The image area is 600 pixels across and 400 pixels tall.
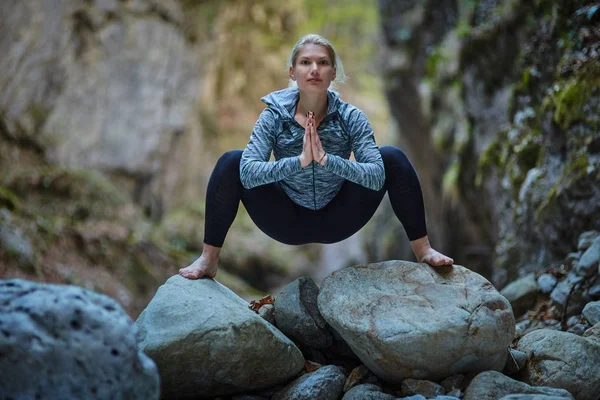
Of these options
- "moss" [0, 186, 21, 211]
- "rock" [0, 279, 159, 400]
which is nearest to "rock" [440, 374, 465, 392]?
"rock" [0, 279, 159, 400]

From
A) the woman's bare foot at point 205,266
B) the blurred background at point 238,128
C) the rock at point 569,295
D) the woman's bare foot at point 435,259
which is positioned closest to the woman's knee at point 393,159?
the woman's bare foot at point 435,259

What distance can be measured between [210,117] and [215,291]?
30.7 ft

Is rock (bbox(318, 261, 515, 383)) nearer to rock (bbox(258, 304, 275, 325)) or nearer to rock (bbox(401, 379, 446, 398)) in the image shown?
rock (bbox(401, 379, 446, 398))

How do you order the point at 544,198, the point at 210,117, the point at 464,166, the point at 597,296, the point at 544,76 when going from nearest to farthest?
the point at 597,296 → the point at 544,198 → the point at 544,76 → the point at 464,166 → the point at 210,117

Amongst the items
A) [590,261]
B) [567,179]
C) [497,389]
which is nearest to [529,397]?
[497,389]

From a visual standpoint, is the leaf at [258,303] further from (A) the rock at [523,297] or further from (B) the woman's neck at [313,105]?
(A) the rock at [523,297]

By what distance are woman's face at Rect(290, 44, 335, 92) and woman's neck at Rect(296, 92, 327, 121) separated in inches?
1.7

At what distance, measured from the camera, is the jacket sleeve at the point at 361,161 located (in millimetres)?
2197

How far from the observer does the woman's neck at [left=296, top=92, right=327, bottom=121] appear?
2420 mm

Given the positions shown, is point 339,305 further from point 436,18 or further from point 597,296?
point 436,18

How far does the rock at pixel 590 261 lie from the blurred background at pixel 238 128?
0.38 metres

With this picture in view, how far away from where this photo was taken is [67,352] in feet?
5.13

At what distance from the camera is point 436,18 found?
7.39 meters

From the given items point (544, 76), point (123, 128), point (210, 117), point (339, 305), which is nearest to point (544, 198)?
point (544, 76)
